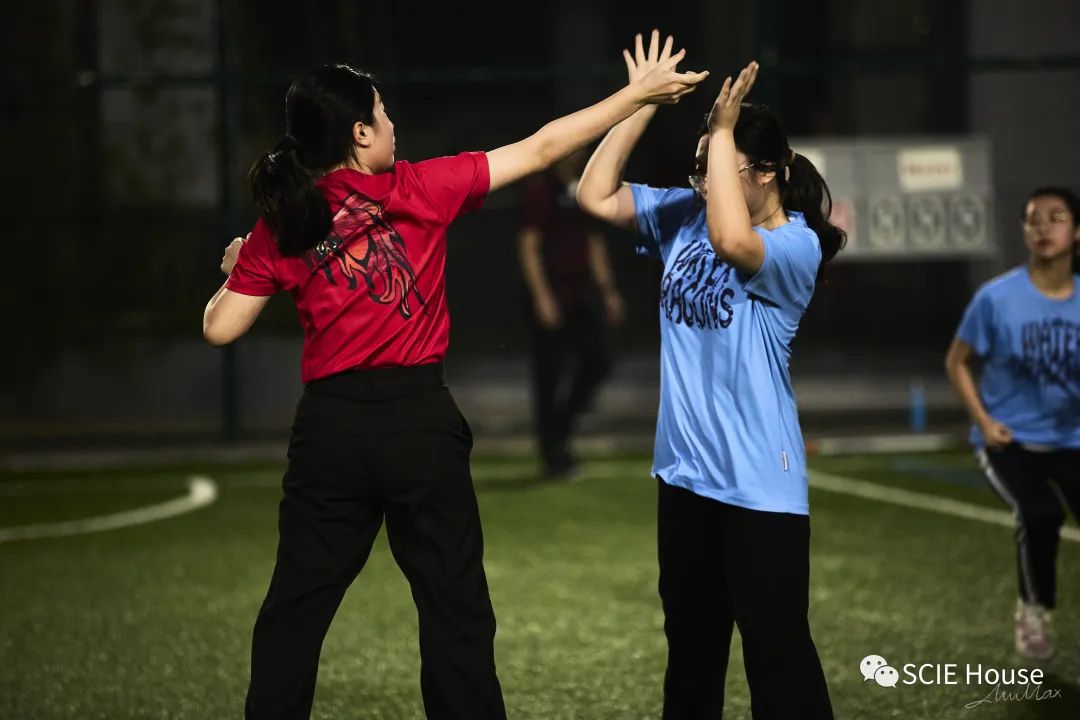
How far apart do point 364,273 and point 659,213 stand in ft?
3.12

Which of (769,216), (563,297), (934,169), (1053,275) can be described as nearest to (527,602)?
(1053,275)

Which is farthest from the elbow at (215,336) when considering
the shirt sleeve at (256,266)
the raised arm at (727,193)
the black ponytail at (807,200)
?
the black ponytail at (807,200)

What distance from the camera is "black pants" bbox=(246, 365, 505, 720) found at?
3.81m

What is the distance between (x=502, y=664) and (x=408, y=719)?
0.73 m

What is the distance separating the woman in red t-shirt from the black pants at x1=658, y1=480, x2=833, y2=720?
1.72ft

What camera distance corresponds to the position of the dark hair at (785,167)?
13.1 ft

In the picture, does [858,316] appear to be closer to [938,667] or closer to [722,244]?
[938,667]

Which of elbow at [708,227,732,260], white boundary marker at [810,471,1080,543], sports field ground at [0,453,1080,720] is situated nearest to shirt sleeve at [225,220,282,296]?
elbow at [708,227,732,260]

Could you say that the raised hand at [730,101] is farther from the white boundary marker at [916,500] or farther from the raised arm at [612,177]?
the white boundary marker at [916,500]

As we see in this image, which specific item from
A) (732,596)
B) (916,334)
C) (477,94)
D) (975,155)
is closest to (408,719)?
(732,596)

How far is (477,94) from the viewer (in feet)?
82.6

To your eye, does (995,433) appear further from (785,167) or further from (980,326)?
(785,167)

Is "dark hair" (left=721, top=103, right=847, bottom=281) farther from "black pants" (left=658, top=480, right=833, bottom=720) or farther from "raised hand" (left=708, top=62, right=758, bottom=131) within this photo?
"black pants" (left=658, top=480, right=833, bottom=720)

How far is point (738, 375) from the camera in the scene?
3.97m
